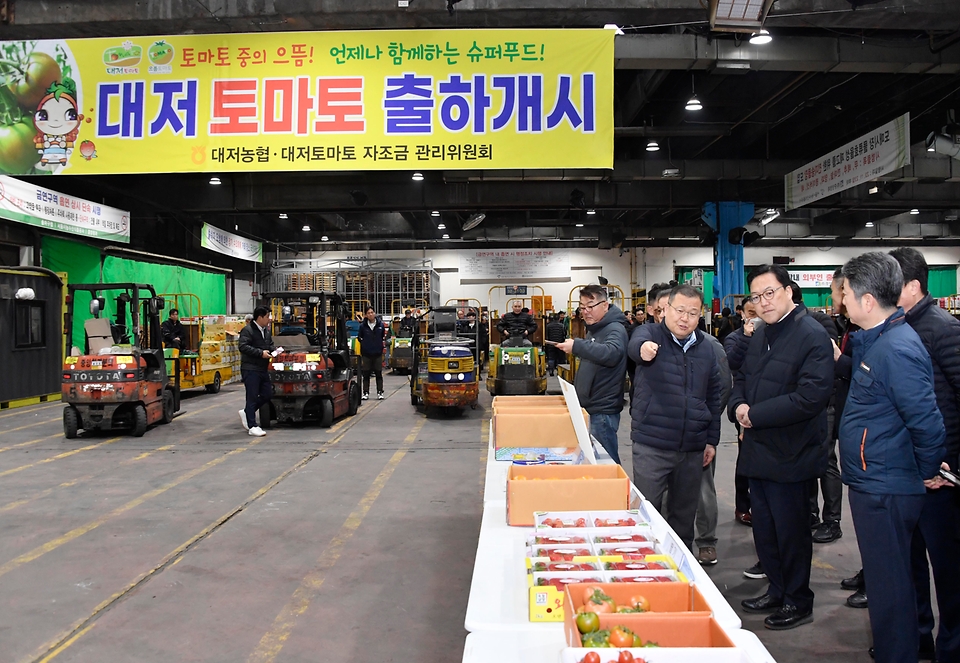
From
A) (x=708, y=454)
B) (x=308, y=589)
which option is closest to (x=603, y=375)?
(x=708, y=454)

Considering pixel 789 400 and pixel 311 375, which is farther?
pixel 311 375

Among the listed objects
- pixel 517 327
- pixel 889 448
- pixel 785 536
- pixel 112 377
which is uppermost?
pixel 517 327

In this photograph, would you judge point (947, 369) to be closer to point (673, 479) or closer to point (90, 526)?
point (673, 479)

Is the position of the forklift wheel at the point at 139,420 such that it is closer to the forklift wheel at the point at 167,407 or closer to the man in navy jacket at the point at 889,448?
the forklift wheel at the point at 167,407

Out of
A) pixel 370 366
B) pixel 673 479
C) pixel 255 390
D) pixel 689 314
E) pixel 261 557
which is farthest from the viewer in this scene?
pixel 370 366

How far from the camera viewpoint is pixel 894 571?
2646 mm

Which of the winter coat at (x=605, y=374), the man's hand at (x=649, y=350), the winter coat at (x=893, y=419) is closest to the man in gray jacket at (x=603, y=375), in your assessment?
the winter coat at (x=605, y=374)

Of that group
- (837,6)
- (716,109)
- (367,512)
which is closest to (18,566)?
(367,512)

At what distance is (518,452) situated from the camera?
4.16 metres

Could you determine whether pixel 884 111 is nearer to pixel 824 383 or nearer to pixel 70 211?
pixel 824 383

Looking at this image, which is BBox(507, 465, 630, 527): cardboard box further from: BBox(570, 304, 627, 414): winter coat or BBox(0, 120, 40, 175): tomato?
BBox(0, 120, 40, 175): tomato

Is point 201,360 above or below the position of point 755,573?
above

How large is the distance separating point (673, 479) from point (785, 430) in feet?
2.21

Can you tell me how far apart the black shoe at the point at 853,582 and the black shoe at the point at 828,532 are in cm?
81
